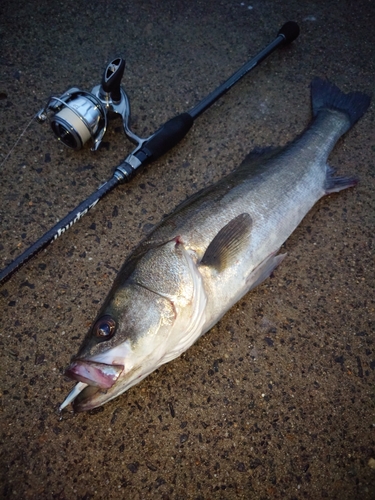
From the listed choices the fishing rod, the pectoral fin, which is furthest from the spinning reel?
the pectoral fin

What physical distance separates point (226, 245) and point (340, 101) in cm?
173

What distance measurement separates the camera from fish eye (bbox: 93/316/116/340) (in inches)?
69.5

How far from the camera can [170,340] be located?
1.88 meters

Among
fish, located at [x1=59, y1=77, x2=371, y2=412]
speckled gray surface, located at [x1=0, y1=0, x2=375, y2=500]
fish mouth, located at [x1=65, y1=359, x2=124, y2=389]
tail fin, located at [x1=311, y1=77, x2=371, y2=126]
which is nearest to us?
fish mouth, located at [x1=65, y1=359, x2=124, y2=389]

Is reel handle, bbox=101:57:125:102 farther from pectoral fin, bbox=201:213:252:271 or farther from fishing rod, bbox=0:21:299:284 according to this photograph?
pectoral fin, bbox=201:213:252:271

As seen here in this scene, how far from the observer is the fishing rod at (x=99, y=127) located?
240cm

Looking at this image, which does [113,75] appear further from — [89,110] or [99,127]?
[99,127]

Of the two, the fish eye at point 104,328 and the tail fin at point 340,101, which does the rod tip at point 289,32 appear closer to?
the tail fin at point 340,101

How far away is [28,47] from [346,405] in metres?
3.57

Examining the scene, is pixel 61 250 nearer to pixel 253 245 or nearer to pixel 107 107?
pixel 107 107

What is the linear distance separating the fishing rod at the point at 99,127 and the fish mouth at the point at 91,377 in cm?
90

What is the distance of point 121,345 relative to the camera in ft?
5.75

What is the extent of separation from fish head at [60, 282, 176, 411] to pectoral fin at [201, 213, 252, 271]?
0.35m

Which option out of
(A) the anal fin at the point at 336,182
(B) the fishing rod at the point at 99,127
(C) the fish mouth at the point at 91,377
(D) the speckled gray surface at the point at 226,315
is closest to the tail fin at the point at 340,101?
(D) the speckled gray surface at the point at 226,315
